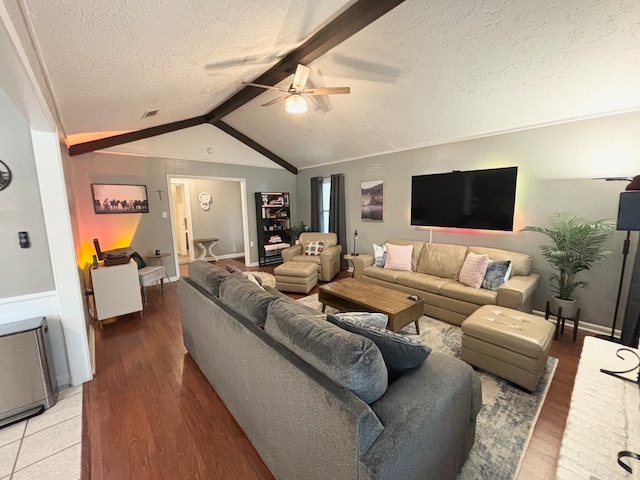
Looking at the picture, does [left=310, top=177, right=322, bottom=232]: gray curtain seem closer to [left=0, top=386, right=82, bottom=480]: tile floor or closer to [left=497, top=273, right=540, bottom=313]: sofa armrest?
→ [left=497, top=273, right=540, bottom=313]: sofa armrest

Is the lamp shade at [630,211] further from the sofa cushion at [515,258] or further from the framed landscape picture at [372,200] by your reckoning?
the framed landscape picture at [372,200]

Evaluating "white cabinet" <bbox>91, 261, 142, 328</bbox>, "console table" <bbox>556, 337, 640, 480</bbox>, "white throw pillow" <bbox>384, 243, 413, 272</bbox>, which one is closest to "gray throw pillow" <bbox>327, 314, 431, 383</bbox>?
"console table" <bbox>556, 337, 640, 480</bbox>

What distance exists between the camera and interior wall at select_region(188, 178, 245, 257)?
6.69 metres

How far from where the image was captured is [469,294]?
2984 millimetres

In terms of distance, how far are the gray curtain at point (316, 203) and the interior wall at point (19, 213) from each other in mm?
4614

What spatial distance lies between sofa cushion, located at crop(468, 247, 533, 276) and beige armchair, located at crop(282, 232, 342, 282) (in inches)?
95.6

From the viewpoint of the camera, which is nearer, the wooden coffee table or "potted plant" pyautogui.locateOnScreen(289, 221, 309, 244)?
the wooden coffee table

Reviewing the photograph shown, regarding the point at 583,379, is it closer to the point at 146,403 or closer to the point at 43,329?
the point at 146,403

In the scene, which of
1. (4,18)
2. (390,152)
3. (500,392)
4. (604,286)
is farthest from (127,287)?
(604,286)

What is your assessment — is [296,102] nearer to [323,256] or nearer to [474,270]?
[323,256]

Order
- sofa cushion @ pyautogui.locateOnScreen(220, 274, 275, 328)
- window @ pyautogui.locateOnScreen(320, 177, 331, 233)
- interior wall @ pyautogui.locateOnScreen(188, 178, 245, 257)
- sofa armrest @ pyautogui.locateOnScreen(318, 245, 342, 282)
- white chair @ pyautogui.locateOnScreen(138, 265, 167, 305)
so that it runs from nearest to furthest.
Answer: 1. sofa cushion @ pyautogui.locateOnScreen(220, 274, 275, 328)
2. white chair @ pyautogui.locateOnScreen(138, 265, 167, 305)
3. sofa armrest @ pyautogui.locateOnScreen(318, 245, 342, 282)
4. window @ pyautogui.locateOnScreen(320, 177, 331, 233)
5. interior wall @ pyautogui.locateOnScreen(188, 178, 245, 257)

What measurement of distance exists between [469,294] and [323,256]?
8.06 ft

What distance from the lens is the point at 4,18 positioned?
3.15ft

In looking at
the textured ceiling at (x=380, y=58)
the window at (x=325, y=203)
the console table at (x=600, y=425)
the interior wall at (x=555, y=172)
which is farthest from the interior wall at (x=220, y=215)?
the console table at (x=600, y=425)
